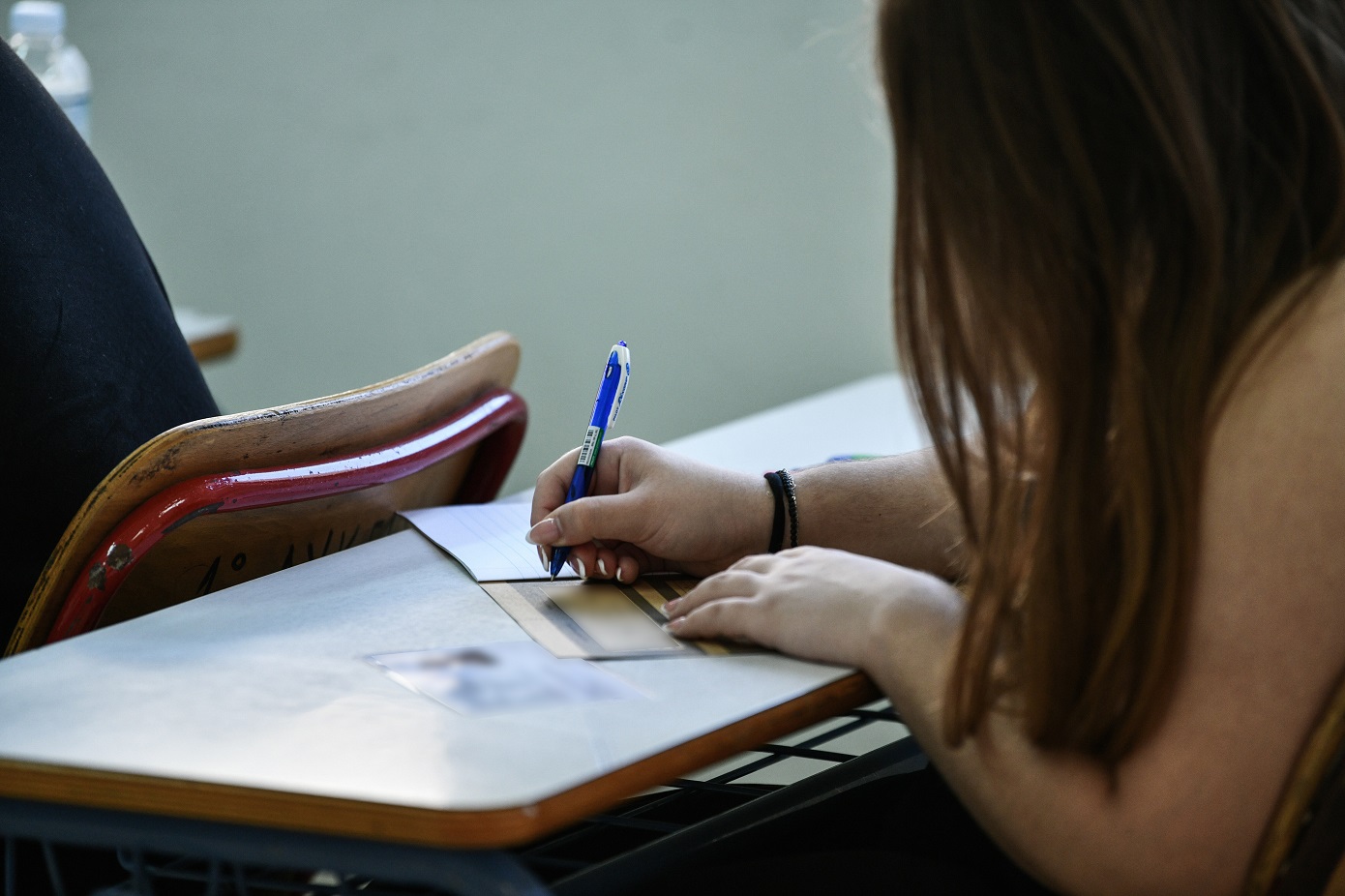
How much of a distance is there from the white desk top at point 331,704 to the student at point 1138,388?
0.46ft

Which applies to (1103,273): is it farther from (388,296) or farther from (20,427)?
(388,296)

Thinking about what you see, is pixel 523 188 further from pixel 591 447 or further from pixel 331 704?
pixel 331 704

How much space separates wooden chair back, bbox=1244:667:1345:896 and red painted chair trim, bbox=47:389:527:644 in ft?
2.13

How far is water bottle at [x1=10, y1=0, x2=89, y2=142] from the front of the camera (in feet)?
7.02

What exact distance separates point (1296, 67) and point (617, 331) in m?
2.21

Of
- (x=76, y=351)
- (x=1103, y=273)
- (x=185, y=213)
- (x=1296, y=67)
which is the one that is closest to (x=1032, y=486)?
(x=1103, y=273)

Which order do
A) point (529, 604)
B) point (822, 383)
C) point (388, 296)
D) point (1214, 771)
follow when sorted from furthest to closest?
point (388, 296)
point (822, 383)
point (529, 604)
point (1214, 771)

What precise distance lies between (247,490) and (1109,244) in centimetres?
57

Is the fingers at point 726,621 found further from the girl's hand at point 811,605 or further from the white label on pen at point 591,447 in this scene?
the white label on pen at point 591,447

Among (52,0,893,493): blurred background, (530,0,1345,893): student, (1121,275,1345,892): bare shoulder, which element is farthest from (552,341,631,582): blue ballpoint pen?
(52,0,893,493): blurred background

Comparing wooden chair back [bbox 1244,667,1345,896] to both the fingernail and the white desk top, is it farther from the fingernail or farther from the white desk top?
the fingernail

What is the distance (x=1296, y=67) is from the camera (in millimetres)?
614

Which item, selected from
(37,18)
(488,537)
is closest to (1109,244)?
(488,537)

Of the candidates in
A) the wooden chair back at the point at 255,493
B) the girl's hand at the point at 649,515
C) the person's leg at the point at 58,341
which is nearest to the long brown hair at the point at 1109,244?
the girl's hand at the point at 649,515
